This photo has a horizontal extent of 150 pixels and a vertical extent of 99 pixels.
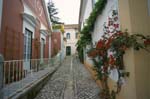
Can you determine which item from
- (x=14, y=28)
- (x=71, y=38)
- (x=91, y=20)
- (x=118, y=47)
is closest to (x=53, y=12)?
(x=71, y=38)

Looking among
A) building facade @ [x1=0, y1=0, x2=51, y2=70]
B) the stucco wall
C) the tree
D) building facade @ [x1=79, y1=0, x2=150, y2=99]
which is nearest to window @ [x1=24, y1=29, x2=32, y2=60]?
building facade @ [x1=0, y1=0, x2=51, y2=70]

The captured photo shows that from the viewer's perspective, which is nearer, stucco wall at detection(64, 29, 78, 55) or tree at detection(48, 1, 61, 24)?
stucco wall at detection(64, 29, 78, 55)

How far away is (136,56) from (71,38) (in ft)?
120

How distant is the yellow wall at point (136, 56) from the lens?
3.19 m

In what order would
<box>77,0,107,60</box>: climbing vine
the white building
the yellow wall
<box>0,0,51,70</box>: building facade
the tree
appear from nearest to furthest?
the yellow wall
<box>77,0,107,60</box>: climbing vine
<box>0,0,51,70</box>: building facade
the white building
the tree

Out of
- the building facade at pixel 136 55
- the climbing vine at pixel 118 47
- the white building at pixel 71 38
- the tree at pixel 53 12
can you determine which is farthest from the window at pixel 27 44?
the tree at pixel 53 12

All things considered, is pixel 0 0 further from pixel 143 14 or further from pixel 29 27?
pixel 143 14

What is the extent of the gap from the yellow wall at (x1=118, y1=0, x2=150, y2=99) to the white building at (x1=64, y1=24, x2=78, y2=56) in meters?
34.9

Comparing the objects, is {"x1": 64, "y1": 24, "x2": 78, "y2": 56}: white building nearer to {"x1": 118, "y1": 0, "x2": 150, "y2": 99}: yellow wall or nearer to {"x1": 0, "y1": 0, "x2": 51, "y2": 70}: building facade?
{"x1": 0, "y1": 0, "x2": 51, "y2": 70}: building facade

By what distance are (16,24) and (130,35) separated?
5.54 m

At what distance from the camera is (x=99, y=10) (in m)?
6.16

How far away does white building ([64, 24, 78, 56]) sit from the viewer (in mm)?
38944

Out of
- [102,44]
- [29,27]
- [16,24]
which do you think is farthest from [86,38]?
[102,44]

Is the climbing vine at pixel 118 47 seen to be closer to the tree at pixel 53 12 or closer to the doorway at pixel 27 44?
the doorway at pixel 27 44
